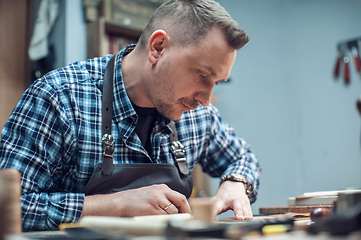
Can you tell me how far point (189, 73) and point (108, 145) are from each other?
1.27 ft

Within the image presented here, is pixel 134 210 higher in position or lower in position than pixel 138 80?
lower

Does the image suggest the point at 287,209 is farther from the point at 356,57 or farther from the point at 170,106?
the point at 356,57

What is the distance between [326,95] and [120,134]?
7.65 feet

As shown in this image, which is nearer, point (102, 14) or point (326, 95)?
point (102, 14)

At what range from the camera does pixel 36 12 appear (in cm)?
256

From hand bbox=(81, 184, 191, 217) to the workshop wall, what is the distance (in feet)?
6.91

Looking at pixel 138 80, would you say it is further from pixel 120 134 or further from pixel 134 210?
pixel 134 210

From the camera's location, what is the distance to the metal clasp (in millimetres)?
1178

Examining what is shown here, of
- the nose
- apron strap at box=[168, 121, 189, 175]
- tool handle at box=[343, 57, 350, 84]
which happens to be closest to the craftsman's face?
the nose

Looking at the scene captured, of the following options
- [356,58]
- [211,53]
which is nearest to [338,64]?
[356,58]

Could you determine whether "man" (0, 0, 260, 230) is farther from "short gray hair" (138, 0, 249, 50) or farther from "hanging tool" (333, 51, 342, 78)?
"hanging tool" (333, 51, 342, 78)

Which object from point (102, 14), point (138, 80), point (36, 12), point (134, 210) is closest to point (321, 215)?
point (134, 210)

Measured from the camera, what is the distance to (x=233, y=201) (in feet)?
4.07

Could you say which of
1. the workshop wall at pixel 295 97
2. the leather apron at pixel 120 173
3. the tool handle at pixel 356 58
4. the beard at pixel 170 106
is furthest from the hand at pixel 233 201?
the tool handle at pixel 356 58
